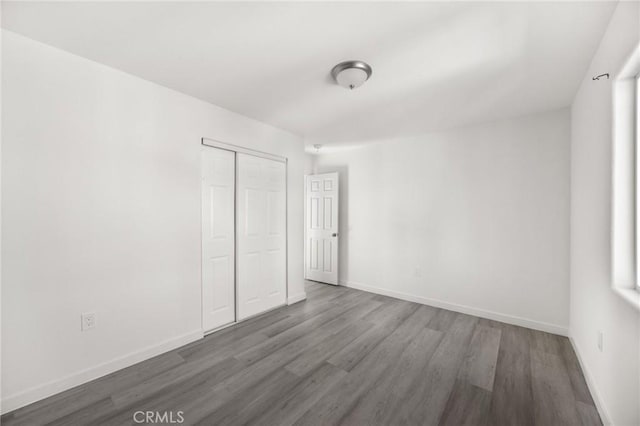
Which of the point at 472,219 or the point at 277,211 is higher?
the point at 277,211

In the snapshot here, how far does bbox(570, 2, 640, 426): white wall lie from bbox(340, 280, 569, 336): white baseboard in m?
0.34

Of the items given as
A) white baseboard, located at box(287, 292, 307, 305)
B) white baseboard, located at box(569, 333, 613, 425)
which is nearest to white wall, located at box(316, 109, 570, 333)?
white baseboard, located at box(569, 333, 613, 425)

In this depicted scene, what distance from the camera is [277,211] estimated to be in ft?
12.4

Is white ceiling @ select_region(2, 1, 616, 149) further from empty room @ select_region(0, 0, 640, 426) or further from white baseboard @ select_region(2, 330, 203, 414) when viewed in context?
white baseboard @ select_region(2, 330, 203, 414)

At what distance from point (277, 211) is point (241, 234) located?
66 cm

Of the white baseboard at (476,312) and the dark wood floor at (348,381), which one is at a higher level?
the white baseboard at (476,312)

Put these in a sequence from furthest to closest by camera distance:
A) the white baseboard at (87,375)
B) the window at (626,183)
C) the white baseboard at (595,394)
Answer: the white baseboard at (87,375) < the white baseboard at (595,394) < the window at (626,183)

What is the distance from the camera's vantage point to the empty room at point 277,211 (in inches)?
65.5

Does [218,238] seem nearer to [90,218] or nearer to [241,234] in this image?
[241,234]
